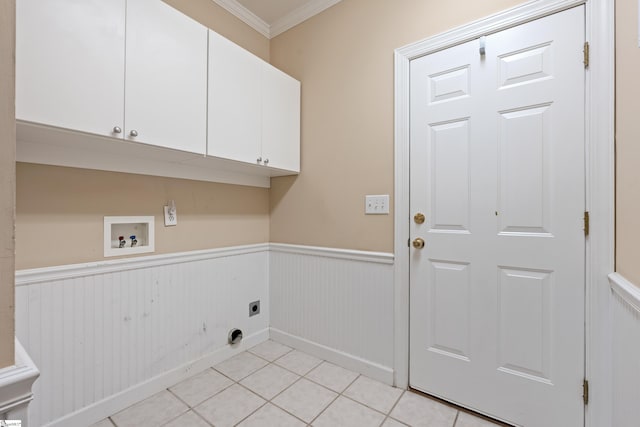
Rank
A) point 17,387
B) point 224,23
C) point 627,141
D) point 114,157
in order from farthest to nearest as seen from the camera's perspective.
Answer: point 224,23 < point 114,157 < point 627,141 < point 17,387

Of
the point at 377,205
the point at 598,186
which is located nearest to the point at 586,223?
the point at 598,186

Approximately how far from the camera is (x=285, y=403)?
5.05ft

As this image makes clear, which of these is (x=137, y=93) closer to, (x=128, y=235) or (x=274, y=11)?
(x=128, y=235)

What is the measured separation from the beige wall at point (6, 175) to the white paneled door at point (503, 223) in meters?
1.62

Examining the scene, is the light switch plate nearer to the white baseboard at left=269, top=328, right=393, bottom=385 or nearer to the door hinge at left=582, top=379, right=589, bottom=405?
the white baseboard at left=269, top=328, right=393, bottom=385

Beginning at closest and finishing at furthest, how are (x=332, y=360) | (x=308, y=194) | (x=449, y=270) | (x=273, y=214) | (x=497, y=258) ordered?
(x=497, y=258) → (x=449, y=270) → (x=332, y=360) → (x=308, y=194) → (x=273, y=214)

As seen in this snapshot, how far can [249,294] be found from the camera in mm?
2178

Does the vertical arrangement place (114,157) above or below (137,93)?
below

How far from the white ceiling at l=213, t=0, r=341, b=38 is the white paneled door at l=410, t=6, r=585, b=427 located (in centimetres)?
101

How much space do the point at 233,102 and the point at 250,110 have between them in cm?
13

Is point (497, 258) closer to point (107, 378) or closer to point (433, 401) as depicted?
point (433, 401)

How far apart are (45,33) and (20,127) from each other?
1.19 feet

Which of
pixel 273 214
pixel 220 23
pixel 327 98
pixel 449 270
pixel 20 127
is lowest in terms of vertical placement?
pixel 449 270

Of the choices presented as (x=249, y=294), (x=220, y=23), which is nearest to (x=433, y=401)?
(x=249, y=294)
